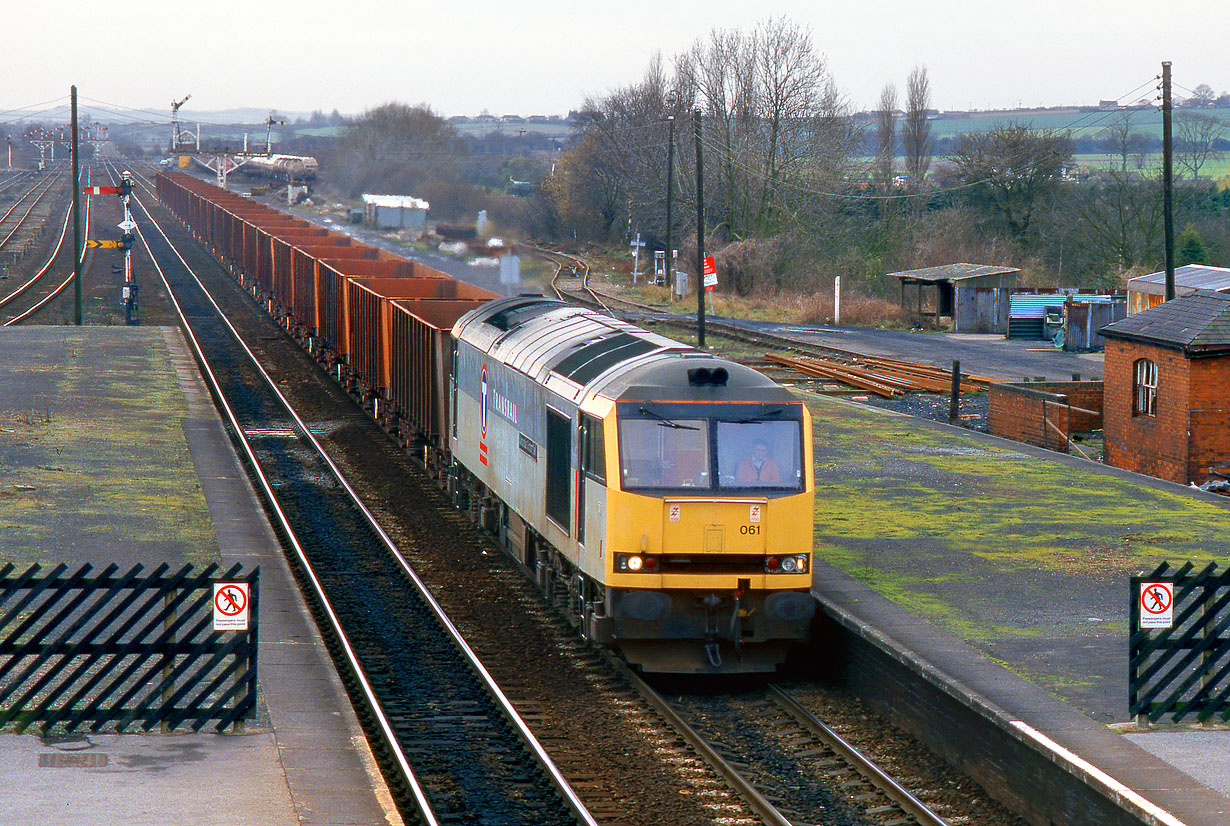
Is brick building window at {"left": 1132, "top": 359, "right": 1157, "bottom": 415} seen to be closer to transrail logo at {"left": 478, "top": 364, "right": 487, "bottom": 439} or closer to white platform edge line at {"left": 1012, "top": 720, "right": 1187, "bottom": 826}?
transrail logo at {"left": 478, "top": 364, "right": 487, "bottom": 439}

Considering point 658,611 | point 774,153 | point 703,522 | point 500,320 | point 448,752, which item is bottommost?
point 448,752

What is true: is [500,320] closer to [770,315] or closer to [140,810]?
[140,810]

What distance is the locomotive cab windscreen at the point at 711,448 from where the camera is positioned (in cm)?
1195

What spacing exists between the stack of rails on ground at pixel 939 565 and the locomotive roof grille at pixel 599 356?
0.07m

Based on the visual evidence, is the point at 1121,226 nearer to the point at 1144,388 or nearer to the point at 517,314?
the point at 1144,388

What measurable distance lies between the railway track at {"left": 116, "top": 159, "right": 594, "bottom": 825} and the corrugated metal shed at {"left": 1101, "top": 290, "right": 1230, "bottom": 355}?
13714mm

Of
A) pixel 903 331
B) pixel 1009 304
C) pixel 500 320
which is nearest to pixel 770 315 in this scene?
pixel 903 331

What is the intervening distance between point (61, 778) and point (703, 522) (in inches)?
213

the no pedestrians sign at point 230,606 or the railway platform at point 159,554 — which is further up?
the no pedestrians sign at point 230,606

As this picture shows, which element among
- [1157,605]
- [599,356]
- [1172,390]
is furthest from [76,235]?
[1157,605]

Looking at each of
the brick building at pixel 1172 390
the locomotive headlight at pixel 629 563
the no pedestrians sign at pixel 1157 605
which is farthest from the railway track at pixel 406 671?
the brick building at pixel 1172 390

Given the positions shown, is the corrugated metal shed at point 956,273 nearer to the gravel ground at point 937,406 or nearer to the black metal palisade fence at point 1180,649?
the gravel ground at point 937,406

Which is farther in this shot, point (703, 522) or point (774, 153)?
point (774, 153)

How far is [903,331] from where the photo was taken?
50562mm
